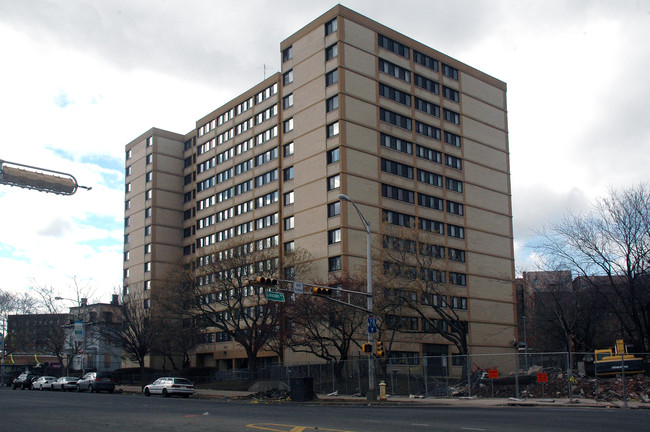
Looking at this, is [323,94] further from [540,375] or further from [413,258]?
[540,375]

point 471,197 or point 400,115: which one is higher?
point 400,115

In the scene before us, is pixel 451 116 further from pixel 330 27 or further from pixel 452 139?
pixel 330 27

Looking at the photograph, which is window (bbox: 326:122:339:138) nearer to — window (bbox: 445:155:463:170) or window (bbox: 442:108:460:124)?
window (bbox: 445:155:463:170)

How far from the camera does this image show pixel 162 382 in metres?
48.5

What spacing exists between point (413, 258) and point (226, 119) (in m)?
38.5

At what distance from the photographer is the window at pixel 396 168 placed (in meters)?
66.9

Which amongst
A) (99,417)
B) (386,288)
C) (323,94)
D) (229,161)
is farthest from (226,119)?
(99,417)

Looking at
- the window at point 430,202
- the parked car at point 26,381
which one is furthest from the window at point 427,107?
the parked car at point 26,381

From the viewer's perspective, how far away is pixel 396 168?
6800 cm

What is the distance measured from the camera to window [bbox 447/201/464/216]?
238 ft

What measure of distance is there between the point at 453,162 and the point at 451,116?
5487 millimetres

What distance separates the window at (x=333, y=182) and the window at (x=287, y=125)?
9766 mm

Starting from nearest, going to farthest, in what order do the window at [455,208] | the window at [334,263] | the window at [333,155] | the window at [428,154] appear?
the window at [334,263], the window at [333,155], the window at [428,154], the window at [455,208]

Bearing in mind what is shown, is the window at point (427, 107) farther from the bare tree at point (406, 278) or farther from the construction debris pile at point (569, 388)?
the construction debris pile at point (569, 388)
